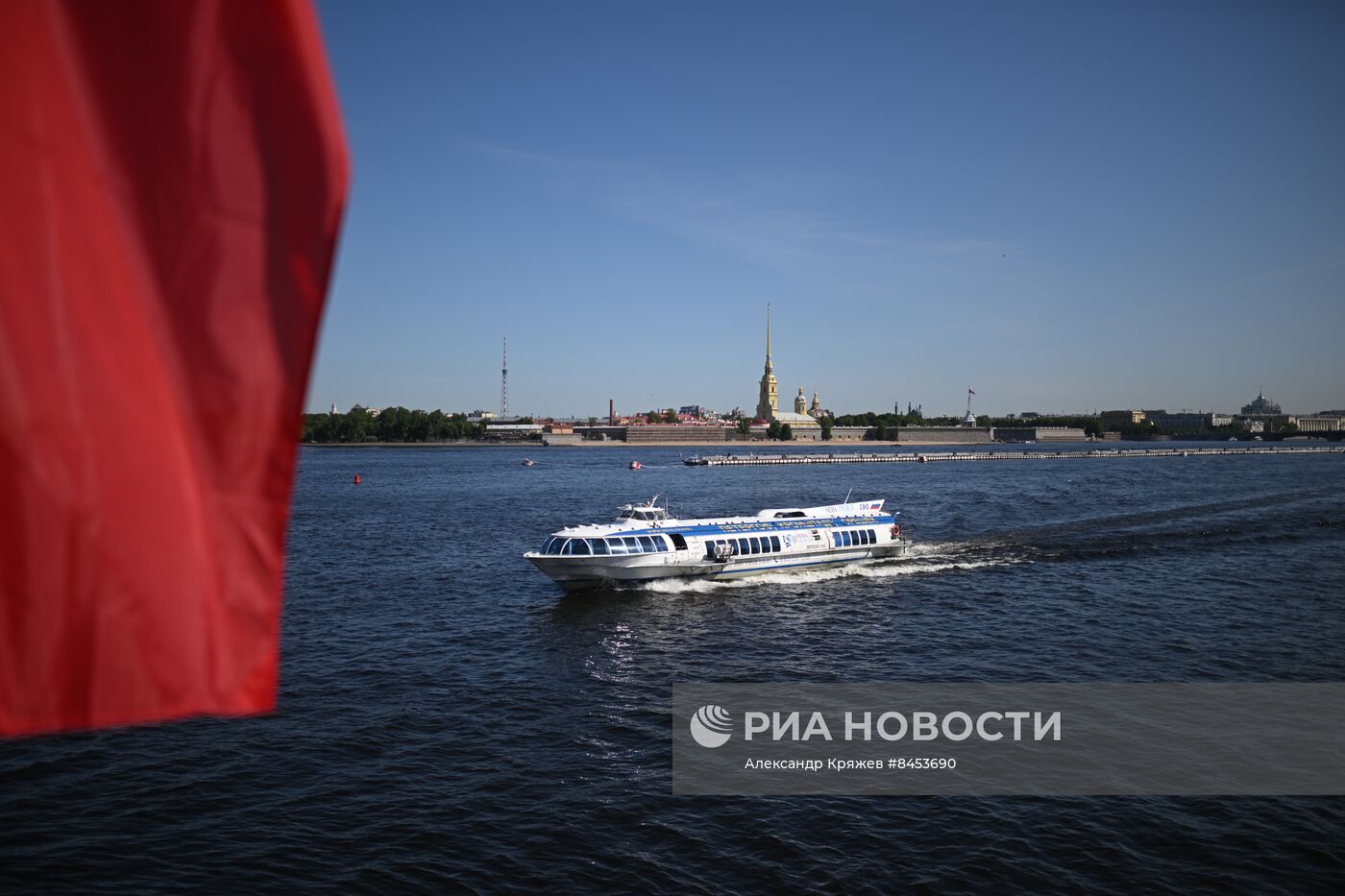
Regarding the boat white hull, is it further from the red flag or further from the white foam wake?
the red flag

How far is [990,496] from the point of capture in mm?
83188

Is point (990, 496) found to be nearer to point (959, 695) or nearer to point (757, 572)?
point (757, 572)

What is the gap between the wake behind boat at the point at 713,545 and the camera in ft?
124

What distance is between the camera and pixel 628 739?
2127 cm

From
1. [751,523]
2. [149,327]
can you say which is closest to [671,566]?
[751,523]

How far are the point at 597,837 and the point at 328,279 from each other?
1612cm

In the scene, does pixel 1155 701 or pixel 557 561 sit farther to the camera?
pixel 557 561

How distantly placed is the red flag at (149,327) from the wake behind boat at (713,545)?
114ft

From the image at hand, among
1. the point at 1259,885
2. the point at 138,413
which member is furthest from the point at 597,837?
the point at 138,413

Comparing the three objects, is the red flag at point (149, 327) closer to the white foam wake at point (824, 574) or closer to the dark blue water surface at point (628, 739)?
the dark blue water surface at point (628, 739)

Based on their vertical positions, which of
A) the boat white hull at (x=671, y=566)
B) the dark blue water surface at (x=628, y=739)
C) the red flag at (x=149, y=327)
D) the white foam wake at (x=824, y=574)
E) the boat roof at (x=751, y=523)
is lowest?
the dark blue water surface at (x=628, y=739)

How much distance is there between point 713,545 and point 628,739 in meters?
19.9

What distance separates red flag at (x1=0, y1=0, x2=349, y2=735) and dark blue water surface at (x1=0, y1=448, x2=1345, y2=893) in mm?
14214

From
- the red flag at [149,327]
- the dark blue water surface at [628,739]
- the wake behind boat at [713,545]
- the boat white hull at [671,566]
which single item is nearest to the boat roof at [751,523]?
the wake behind boat at [713,545]
